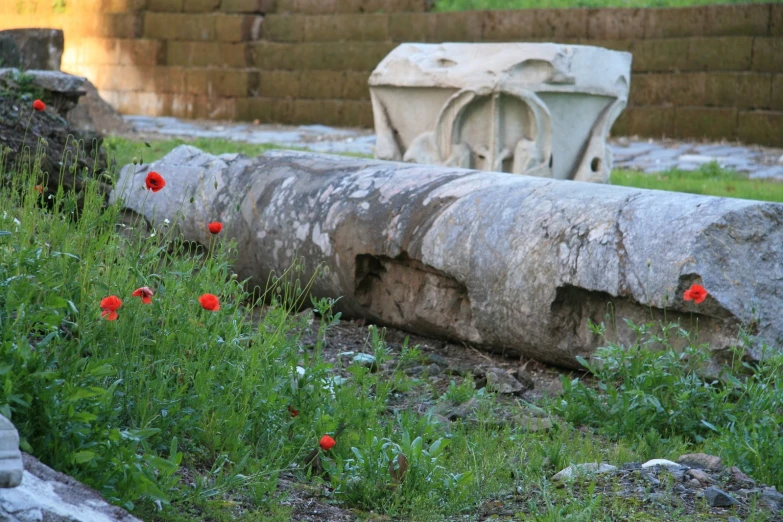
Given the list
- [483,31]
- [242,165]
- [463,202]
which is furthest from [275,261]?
[483,31]

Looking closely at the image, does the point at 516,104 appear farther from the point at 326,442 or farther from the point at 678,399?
the point at 326,442

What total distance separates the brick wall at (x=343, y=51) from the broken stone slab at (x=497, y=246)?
7.18m

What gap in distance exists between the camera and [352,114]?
45.4 feet

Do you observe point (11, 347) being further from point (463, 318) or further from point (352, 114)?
point (352, 114)

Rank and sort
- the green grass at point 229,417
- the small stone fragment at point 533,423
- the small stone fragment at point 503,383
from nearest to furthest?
the green grass at point 229,417
the small stone fragment at point 533,423
the small stone fragment at point 503,383

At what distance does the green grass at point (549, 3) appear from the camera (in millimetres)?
11555

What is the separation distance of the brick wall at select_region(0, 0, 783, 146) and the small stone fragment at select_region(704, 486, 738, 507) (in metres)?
8.74

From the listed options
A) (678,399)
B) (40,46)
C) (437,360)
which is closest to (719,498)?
(678,399)

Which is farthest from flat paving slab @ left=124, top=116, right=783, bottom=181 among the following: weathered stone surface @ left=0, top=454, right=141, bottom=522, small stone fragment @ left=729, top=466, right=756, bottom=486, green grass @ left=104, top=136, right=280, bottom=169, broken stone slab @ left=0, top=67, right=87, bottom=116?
weathered stone surface @ left=0, top=454, right=141, bottom=522

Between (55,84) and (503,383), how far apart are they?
→ 4.24m

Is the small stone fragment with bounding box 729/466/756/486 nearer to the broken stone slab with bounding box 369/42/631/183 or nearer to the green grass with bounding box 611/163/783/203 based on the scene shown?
the broken stone slab with bounding box 369/42/631/183

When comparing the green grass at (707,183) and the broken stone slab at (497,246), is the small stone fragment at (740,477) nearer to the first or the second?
the broken stone slab at (497,246)

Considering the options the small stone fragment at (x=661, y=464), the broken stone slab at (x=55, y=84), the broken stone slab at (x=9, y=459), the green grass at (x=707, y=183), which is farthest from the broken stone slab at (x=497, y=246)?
the green grass at (x=707, y=183)

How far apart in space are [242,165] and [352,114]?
8.81 m
